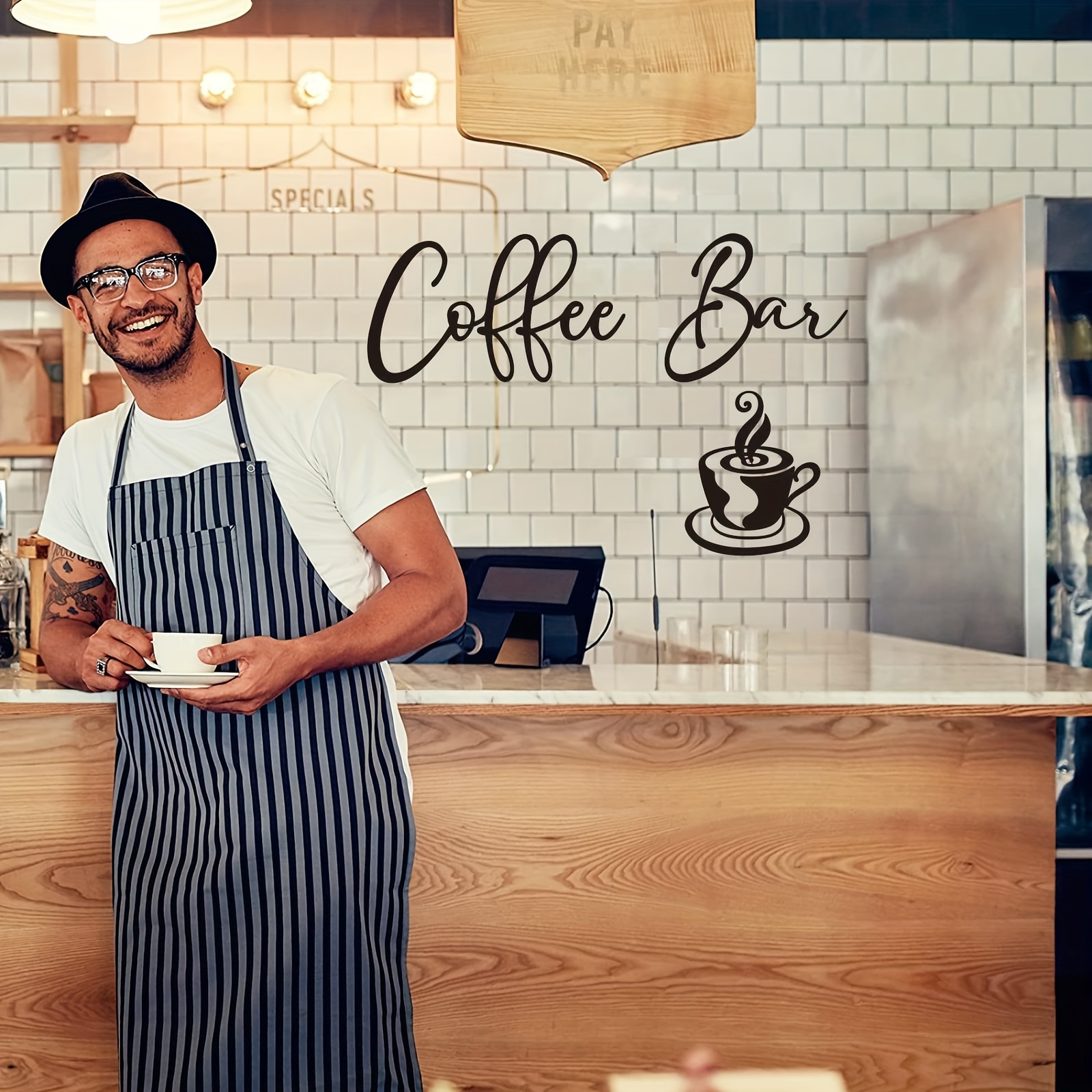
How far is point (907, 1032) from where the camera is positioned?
2.46 meters

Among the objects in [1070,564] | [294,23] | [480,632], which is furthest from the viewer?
[294,23]

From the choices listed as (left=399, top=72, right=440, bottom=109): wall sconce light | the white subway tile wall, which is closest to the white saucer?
the white subway tile wall

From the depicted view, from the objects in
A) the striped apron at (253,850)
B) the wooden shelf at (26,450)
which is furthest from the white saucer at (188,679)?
the wooden shelf at (26,450)

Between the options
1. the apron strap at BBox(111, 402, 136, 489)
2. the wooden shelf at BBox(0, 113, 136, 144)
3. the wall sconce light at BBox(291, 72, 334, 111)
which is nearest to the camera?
the apron strap at BBox(111, 402, 136, 489)

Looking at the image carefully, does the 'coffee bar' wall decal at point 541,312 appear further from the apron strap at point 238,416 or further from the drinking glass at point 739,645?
the apron strap at point 238,416

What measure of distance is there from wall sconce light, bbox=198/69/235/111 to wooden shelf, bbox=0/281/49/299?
2.66 ft

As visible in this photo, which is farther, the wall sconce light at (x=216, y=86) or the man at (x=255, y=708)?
the wall sconce light at (x=216, y=86)

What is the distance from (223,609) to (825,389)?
2.91 metres

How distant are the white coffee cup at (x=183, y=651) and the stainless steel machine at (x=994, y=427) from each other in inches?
96.7

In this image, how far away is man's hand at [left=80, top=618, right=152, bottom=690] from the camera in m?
1.97

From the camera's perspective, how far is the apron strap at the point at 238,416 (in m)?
2.03

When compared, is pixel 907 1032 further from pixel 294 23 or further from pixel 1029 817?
pixel 294 23

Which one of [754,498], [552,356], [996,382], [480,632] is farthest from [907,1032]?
[552,356]

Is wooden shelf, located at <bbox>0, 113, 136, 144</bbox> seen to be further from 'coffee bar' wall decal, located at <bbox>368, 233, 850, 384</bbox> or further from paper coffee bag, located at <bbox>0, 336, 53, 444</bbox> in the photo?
'coffee bar' wall decal, located at <bbox>368, 233, 850, 384</bbox>
